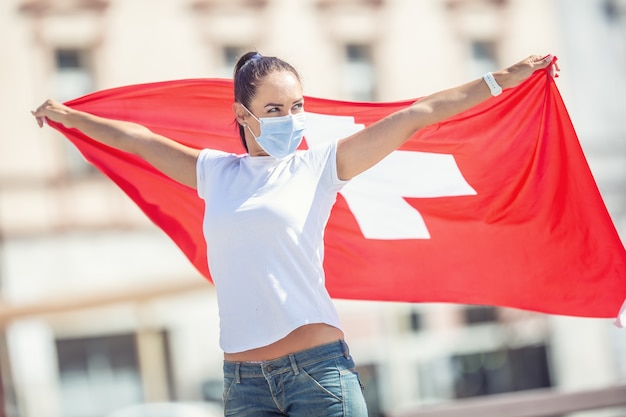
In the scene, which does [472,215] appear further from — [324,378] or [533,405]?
[533,405]

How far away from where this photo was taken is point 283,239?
11.9 feet

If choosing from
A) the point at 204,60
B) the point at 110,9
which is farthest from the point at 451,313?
the point at 110,9

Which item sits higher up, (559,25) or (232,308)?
(559,25)

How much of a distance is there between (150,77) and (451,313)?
6345mm

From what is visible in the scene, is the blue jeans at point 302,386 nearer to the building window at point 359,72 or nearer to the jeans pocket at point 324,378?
the jeans pocket at point 324,378

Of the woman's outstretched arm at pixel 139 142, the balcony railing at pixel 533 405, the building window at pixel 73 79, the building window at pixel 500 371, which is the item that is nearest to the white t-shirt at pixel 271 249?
the woman's outstretched arm at pixel 139 142

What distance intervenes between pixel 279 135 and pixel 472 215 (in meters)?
1.49

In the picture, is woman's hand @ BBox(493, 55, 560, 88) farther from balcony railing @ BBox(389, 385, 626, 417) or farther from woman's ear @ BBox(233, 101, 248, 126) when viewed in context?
balcony railing @ BBox(389, 385, 626, 417)

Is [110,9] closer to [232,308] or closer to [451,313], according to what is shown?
[451,313]

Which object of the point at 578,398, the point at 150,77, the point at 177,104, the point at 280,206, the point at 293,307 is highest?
the point at 150,77

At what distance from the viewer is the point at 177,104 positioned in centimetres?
524

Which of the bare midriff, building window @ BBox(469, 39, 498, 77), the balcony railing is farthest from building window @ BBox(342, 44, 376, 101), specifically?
the bare midriff

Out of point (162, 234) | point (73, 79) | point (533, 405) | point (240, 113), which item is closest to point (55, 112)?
point (240, 113)

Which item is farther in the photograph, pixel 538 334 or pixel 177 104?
pixel 538 334
